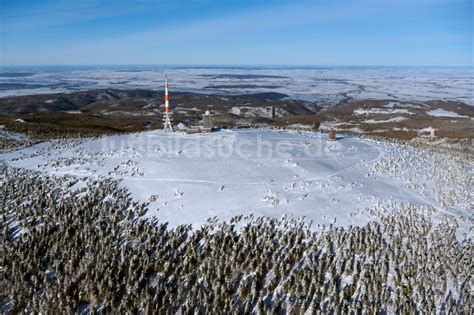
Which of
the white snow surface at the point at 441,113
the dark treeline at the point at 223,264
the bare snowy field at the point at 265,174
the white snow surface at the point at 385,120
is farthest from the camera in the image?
the white snow surface at the point at 441,113

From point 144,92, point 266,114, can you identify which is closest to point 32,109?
point 144,92

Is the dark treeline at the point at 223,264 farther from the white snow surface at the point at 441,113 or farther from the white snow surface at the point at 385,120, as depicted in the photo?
the white snow surface at the point at 441,113

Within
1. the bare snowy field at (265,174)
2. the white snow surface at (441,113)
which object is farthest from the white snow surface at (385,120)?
the bare snowy field at (265,174)

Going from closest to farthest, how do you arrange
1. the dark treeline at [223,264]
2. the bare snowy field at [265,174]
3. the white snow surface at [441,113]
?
the dark treeline at [223,264], the bare snowy field at [265,174], the white snow surface at [441,113]

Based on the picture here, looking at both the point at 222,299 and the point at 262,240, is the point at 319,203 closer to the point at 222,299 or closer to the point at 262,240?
the point at 262,240

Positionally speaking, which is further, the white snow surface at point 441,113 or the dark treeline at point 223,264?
the white snow surface at point 441,113

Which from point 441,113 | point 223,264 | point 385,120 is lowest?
point 223,264

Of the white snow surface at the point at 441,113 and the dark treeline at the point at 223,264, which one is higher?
the white snow surface at the point at 441,113

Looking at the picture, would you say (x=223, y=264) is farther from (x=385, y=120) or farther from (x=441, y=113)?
(x=441, y=113)

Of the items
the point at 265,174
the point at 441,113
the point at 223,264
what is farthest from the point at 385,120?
the point at 223,264
